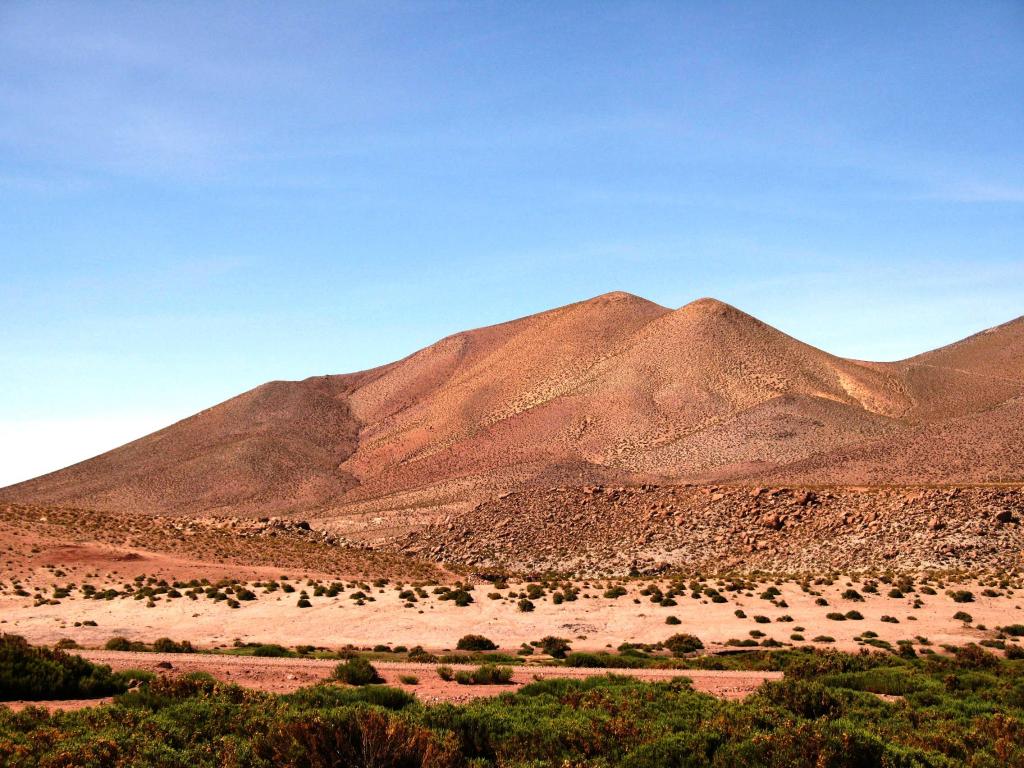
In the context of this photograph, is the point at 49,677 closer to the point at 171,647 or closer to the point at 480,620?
the point at 171,647

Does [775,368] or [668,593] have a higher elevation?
[775,368]

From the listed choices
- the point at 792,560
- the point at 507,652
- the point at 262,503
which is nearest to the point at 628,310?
the point at 262,503

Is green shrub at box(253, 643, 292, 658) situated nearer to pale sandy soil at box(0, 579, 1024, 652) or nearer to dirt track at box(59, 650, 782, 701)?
dirt track at box(59, 650, 782, 701)

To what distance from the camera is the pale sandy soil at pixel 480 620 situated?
98.2ft

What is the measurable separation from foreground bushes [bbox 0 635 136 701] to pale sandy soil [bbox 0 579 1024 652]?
30.9 feet

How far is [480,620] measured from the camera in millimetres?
33500

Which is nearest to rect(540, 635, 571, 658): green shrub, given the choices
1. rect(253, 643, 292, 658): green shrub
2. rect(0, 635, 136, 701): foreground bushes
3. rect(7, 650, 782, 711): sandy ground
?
rect(7, 650, 782, 711): sandy ground

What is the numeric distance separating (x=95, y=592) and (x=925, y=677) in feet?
109

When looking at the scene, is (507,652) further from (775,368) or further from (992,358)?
(992,358)

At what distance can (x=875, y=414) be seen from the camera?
9981 centimetres

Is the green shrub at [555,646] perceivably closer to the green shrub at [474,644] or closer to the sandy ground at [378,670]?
the green shrub at [474,644]

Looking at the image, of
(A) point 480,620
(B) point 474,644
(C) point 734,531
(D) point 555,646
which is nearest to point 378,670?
(B) point 474,644

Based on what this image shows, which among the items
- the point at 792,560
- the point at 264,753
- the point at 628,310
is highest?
the point at 628,310

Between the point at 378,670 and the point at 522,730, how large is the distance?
972 cm
